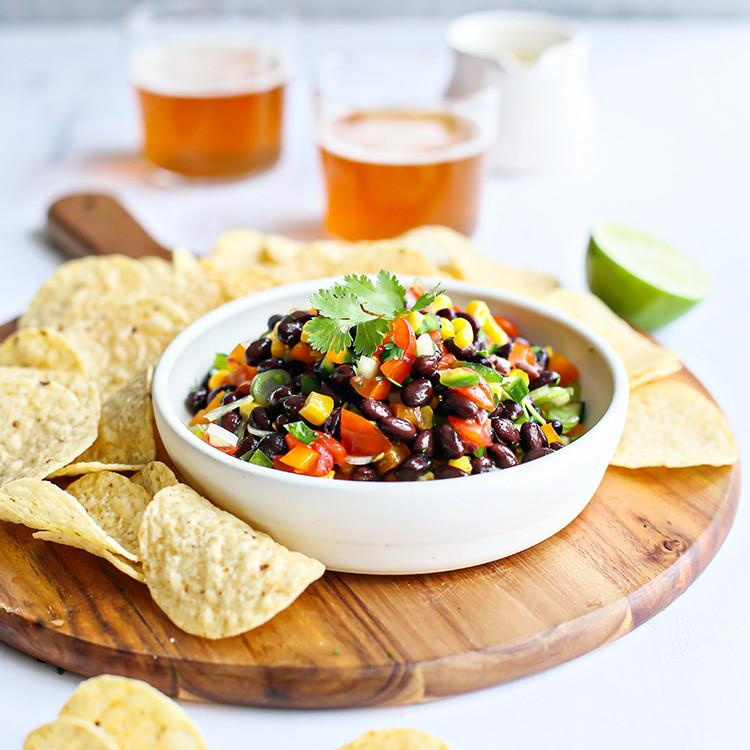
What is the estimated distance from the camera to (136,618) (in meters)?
2.19

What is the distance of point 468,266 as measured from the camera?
139 inches

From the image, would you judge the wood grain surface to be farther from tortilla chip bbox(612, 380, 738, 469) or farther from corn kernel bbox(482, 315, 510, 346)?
corn kernel bbox(482, 315, 510, 346)

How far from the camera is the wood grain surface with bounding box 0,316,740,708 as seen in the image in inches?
81.2

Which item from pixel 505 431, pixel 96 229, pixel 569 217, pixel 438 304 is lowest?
pixel 569 217

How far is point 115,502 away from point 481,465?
3.12ft

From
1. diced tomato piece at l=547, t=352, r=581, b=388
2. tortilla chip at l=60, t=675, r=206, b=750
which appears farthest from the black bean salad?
tortilla chip at l=60, t=675, r=206, b=750

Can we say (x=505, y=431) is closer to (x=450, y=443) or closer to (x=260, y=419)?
(x=450, y=443)

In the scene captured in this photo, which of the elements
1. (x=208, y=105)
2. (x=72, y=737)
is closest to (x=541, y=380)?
(x=72, y=737)

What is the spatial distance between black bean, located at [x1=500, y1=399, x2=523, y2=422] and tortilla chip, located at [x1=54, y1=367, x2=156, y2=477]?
99cm

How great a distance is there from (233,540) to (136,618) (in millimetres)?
285

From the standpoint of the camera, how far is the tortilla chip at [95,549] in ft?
7.18

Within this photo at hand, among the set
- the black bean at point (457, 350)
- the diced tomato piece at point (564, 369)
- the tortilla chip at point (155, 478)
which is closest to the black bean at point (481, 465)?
the black bean at point (457, 350)

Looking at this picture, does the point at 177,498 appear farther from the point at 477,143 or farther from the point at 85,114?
the point at 85,114

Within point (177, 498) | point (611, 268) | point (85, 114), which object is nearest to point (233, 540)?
point (177, 498)
